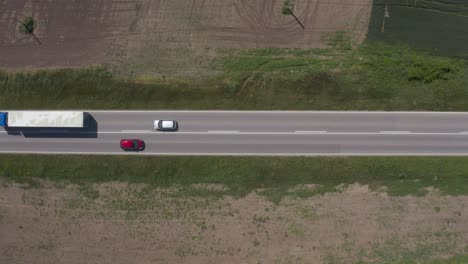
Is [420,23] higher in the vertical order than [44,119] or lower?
higher

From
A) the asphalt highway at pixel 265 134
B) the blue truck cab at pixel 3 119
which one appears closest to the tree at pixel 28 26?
the blue truck cab at pixel 3 119

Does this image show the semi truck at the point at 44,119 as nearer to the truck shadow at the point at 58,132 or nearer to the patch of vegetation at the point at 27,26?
the truck shadow at the point at 58,132

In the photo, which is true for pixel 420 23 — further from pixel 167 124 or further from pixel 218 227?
pixel 218 227

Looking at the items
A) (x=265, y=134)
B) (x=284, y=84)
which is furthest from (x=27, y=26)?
(x=284, y=84)

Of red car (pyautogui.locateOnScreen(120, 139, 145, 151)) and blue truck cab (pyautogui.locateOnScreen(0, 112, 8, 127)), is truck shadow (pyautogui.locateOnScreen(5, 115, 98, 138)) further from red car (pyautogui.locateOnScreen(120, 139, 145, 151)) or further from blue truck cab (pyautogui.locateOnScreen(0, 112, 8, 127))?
red car (pyautogui.locateOnScreen(120, 139, 145, 151))

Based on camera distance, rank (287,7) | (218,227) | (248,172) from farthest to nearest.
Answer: (287,7), (248,172), (218,227)

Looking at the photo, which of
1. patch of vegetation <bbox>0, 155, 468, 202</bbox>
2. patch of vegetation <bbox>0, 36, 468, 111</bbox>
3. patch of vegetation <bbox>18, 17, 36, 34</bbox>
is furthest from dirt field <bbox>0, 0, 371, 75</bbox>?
patch of vegetation <bbox>0, 155, 468, 202</bbox>

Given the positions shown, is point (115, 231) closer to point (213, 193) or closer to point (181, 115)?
point (213, 193)
